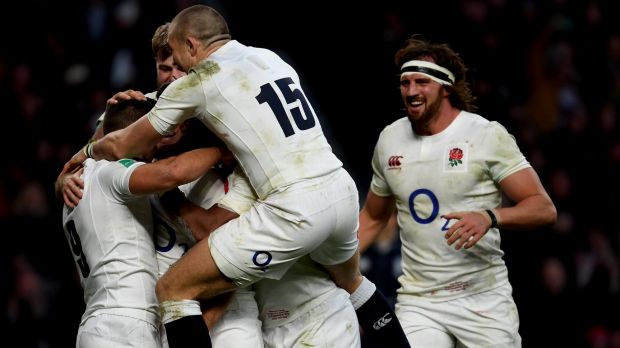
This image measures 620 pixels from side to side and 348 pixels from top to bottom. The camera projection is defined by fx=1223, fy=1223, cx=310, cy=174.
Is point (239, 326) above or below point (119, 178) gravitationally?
below

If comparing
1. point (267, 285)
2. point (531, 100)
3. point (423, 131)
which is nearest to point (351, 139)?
→ point (531, 100)

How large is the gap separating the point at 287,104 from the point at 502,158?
1614 mm

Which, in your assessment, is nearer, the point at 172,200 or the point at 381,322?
the point at 172,200

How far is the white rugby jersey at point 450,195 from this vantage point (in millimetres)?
7004

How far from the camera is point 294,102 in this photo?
19.5 ft

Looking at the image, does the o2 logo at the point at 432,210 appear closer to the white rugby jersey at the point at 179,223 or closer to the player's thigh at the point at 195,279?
the white rugby jersey at the point at 179,223

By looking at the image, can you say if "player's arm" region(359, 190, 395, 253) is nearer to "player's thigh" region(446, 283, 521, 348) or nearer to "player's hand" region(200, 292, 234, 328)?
"player's thigh" region(446, 283, 521, 348)

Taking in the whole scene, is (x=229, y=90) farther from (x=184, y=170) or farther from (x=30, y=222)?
(x=30, y=222)

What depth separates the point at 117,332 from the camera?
234 inches

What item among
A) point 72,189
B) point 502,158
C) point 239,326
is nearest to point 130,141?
point 72,189

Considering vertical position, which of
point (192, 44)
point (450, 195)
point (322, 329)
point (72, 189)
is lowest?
point (322, 329)

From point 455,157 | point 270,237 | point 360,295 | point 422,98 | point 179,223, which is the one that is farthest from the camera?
point 422,98

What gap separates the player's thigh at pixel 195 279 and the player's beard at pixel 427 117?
185cm

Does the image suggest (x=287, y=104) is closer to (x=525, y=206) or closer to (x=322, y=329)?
(x=322, y=329)
